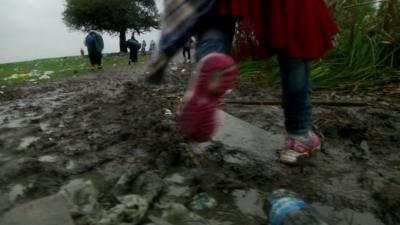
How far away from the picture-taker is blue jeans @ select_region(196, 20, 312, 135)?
170cm

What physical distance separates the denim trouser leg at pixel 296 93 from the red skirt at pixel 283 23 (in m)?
0.07

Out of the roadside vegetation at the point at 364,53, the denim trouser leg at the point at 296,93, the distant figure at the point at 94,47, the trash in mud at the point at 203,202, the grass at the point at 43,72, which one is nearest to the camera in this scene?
the trash in mud at the point at 203,202

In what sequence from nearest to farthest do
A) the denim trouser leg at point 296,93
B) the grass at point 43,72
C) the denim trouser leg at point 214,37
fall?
the denim trouser leg at point 214,37 < the denim trouser leg at point 296,93 < the grass at point 43,72

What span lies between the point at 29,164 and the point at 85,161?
0.27 metres

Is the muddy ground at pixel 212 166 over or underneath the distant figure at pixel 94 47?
underneath

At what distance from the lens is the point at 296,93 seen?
188 centimetres

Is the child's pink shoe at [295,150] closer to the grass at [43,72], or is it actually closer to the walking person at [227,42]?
the walking person at [227,42]

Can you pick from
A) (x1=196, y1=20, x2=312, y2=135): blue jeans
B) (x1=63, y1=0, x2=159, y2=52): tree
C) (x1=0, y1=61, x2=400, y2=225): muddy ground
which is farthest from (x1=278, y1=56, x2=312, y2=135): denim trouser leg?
(x1=63, y1=0, x2=159, y2=52): tree

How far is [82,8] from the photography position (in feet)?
127

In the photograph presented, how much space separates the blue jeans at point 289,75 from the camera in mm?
1699

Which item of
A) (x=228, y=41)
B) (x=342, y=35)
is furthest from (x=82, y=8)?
(x=228, y=41)

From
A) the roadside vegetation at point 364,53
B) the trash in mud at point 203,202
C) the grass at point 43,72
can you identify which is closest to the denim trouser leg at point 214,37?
the trash in mud at point 203,202

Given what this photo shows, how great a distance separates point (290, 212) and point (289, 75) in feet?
2.33

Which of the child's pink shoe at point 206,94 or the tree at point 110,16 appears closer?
the child's pink shoe at point 206,94
